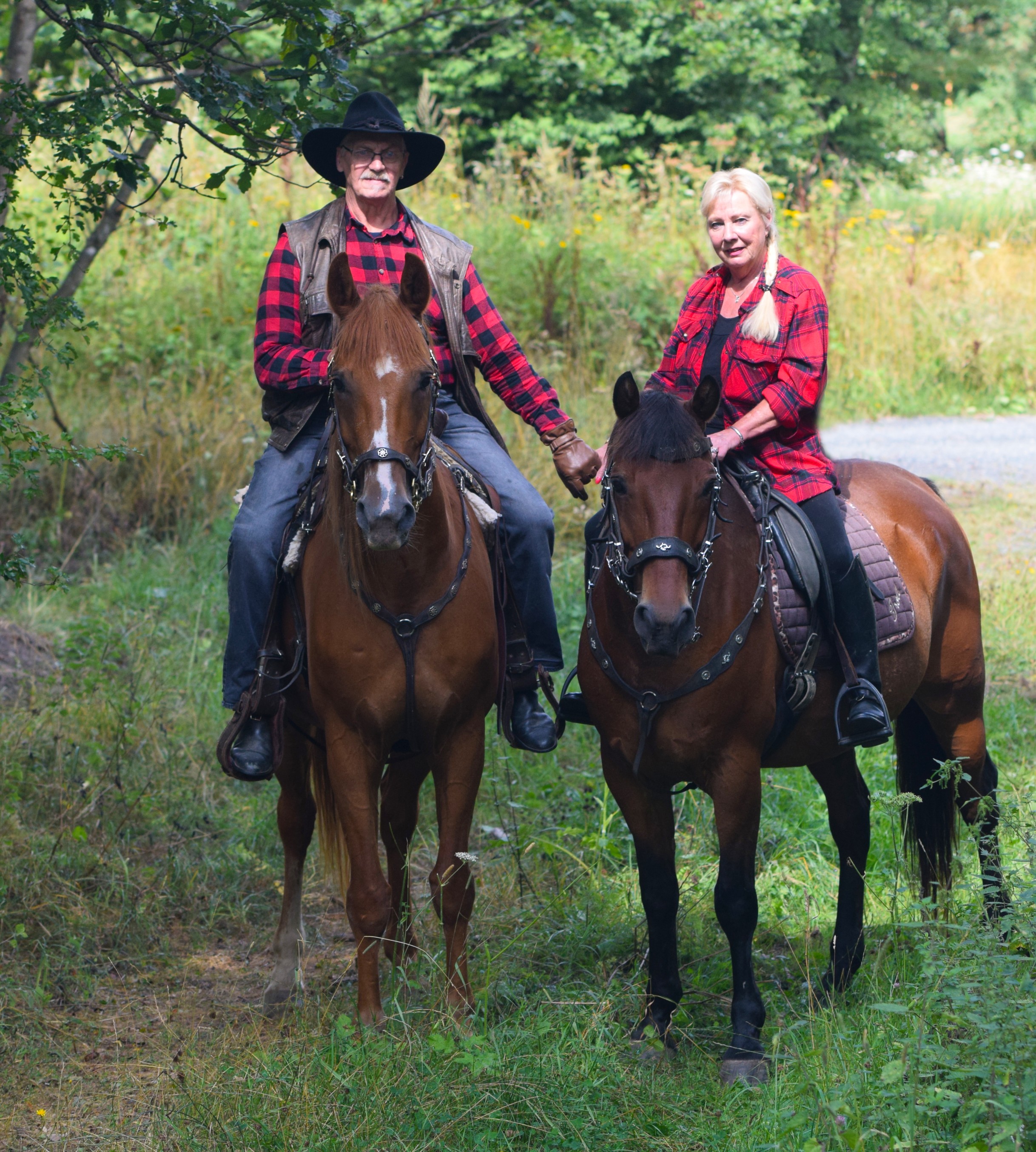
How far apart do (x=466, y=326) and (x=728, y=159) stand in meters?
16.3

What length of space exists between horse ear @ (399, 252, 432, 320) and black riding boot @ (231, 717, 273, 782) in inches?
61.4

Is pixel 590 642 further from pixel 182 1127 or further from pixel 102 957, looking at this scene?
pixel 102 957

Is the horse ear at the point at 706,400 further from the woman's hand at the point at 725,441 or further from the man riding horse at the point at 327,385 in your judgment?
the man riding horse at the point at 327,385

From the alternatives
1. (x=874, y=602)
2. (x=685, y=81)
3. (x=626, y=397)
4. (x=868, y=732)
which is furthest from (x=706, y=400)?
(x=685, y=81)

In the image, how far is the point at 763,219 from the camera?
4.02 m

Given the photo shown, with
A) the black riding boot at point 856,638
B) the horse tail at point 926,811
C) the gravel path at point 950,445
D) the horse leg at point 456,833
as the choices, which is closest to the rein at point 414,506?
the horse leg at point 456,833

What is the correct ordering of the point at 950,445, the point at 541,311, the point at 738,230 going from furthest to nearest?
the point at 950,445, the point at 541,311, the point at 738,230

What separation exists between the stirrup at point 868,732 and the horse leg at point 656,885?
631 millimetres

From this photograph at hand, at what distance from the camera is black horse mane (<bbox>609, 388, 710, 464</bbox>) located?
3512 millimetres

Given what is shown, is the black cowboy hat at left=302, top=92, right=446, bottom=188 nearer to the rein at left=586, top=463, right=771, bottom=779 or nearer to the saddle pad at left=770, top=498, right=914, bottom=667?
the rein at left=586, top=463, right=771, bottom=779

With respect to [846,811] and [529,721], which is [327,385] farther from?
[846,811]

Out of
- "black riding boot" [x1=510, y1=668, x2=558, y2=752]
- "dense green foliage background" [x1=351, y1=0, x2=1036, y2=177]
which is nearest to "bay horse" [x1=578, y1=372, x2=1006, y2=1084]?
"black riding boot" [x1=510, y1=668, x2=558, y2=752]

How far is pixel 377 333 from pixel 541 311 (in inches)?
309

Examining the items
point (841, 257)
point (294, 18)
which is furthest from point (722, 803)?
point (841, 257)
